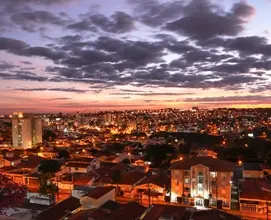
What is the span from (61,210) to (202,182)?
36.9 ft

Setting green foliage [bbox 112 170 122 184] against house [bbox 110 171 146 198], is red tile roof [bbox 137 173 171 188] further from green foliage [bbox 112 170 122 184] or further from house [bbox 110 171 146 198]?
green foliage [bbox 112 170 122 184]

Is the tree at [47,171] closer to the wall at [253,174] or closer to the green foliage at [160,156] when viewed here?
the green foliage at [160,156]

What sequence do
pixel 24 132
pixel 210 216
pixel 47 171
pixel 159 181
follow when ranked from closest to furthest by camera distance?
pixel 210 216 < pixel 159 181 < pixel 47 171 < pixel 24 132

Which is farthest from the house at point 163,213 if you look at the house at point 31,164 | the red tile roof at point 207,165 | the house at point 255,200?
the house at point 31,164

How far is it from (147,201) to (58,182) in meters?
9.14

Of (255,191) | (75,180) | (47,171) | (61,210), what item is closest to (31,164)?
(47,171)

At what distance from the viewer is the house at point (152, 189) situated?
2603 cm

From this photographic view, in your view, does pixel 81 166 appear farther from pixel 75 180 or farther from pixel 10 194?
pixel 10 194

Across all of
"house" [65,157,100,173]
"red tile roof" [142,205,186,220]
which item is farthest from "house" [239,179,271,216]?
"house" [65,157,100,173]

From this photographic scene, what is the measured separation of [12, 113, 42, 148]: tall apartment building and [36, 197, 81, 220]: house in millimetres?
46366

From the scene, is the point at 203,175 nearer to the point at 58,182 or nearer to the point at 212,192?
the point at 212,192

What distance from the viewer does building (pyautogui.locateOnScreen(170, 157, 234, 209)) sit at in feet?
80.7

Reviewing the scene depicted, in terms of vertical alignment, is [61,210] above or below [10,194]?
below

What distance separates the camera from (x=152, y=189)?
1045 inches
